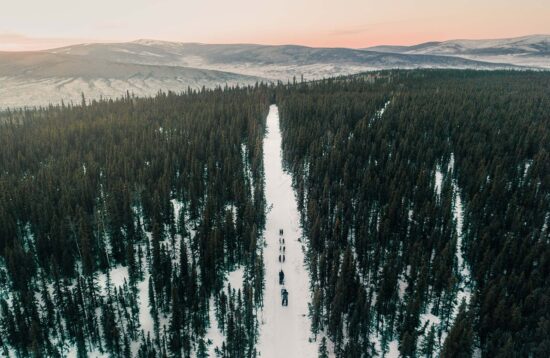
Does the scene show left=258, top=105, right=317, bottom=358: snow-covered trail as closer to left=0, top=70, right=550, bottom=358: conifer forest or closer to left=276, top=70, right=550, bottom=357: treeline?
left=0, top=70, right=550, bottom=358: conifer forest

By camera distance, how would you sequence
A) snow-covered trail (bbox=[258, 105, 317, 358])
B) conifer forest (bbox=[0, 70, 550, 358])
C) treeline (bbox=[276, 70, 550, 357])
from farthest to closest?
1. snow-covered trail (bbox=[258, 105, 317, 358])
2. conifer forest (bbox=[0, 70, 550, 358])
3. treeline (bbox=[276, 70, 550, 357])

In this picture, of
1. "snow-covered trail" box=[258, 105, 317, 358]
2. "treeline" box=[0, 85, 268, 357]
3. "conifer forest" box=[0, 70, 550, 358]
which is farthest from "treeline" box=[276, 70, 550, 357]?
"treeline" box=[0, 85, 268, 357]

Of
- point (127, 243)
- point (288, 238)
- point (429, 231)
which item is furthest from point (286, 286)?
point (429, 231)

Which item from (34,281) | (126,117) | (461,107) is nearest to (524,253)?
(34,281)

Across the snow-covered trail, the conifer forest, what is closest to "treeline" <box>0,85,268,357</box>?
the conifer forest

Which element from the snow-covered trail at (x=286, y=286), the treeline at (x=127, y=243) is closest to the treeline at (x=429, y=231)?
the snow-covered trail at (x=286, y=286)

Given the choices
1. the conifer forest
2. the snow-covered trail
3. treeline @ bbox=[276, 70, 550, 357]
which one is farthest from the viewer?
the snow-covered trail

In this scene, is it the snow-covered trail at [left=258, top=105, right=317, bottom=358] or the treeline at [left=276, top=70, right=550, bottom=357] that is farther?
the snow-covered trail at [left=258, top=105, right=317, bottom=358]
